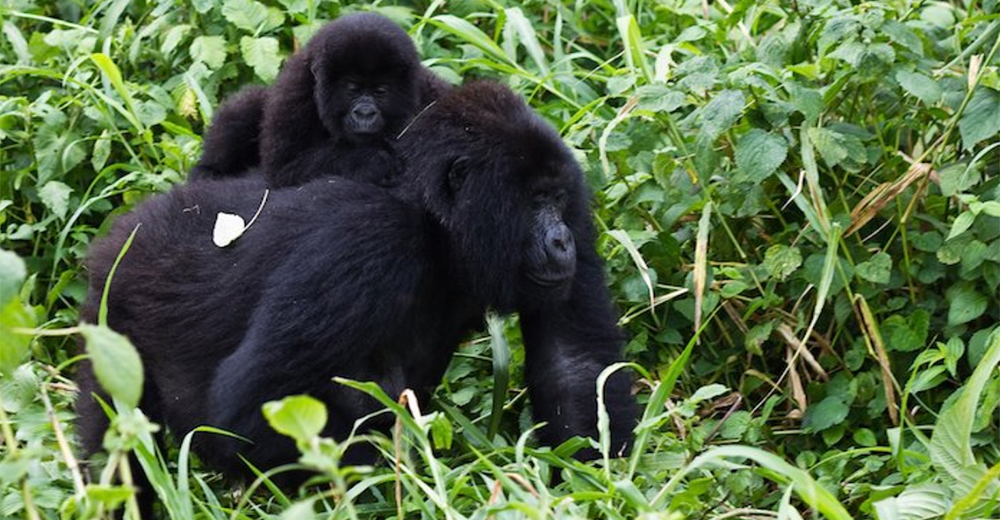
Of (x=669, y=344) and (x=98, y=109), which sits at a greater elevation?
(x=98, y=109)

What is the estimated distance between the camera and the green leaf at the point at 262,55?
4766mm

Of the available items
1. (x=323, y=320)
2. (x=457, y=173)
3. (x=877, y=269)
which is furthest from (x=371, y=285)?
(x=877, y=269)

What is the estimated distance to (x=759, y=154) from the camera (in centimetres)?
405

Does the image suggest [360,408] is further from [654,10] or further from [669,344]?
[654,10]

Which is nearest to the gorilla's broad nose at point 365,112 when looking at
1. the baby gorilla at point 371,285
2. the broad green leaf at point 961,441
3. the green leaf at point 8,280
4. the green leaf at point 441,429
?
the baby gorilla at point 371,285

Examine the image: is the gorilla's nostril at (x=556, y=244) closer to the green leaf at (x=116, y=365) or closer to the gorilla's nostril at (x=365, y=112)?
the gorilla's nostril at (x=365, y=112)

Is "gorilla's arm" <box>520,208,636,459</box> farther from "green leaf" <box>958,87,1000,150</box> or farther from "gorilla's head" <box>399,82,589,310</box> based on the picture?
"green leaf" <box>958,87,1000,150</box>

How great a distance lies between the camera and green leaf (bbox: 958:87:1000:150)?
4.05 metres

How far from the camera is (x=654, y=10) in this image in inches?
204

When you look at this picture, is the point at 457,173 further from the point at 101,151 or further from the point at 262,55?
the point at 101,151

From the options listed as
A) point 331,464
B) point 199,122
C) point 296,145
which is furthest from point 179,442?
point 331,464

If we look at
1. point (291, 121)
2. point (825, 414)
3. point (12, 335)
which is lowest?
point (825, 414)

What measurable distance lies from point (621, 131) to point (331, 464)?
95.6 inches

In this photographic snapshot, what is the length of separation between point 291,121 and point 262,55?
0.72 m
